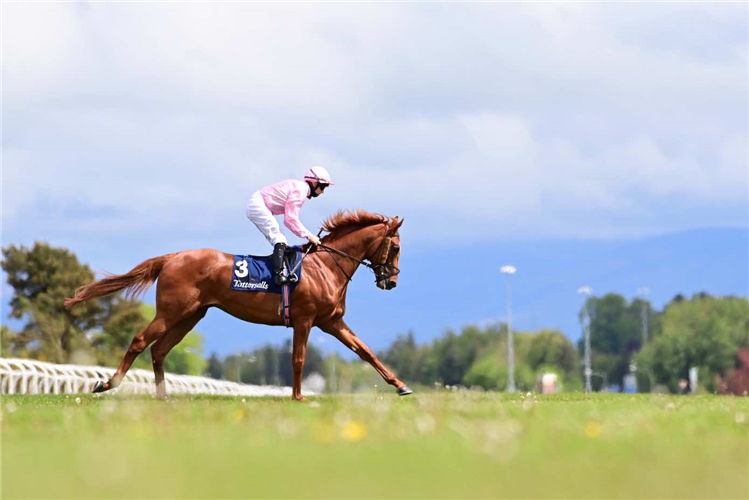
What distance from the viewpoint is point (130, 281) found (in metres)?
16.5

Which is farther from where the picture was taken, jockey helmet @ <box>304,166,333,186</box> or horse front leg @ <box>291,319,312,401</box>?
jockey helmet @ <box>304,166,333,186</box>

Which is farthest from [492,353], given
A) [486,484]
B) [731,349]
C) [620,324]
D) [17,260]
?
[486,484]

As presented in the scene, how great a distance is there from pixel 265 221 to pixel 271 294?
43.1 inches

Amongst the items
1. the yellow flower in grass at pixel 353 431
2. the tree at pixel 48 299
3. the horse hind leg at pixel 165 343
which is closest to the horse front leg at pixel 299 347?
the horse hind leg at pixel 165 343

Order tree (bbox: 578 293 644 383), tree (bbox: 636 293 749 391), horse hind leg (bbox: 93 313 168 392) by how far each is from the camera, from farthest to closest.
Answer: tree (bbox: 578 293 644 383) → tree (bbox: 636 293 749 391) → horse hind leg (bbox: 93 313 168 392)

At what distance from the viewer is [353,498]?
5594 mm

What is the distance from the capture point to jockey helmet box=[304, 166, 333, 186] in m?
15.9

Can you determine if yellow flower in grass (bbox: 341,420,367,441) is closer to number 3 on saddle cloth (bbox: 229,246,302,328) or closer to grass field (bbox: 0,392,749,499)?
grass field (bbox: 0,392,749,499)

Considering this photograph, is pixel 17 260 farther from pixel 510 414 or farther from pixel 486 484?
pixel 486 484

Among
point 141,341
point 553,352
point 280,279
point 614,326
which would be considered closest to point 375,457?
point 280,279

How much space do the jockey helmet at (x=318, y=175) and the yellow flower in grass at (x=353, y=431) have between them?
24.7 feet

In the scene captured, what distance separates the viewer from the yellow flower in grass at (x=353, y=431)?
8.16 meters

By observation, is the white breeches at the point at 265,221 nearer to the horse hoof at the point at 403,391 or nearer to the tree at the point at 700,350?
the horse hoof at the point at 403,391

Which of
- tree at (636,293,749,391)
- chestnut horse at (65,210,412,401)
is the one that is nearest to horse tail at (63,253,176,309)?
chestnut horse at (65,210,412,401)
